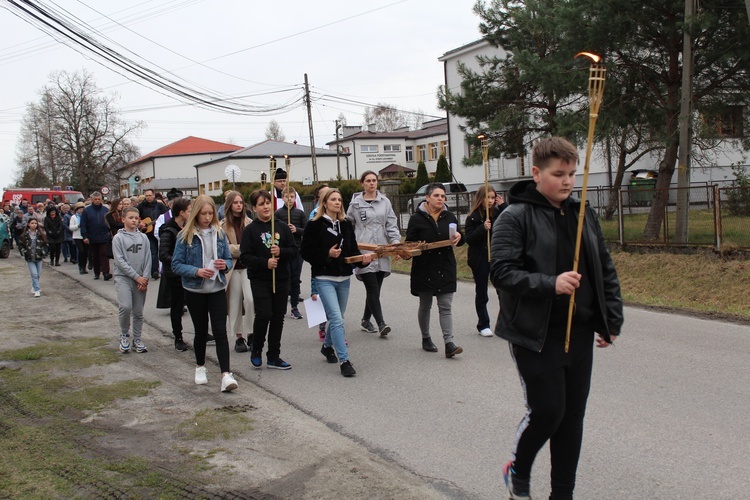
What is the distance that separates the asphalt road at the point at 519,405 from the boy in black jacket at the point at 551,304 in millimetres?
763

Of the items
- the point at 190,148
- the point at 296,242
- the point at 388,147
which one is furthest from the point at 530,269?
the point at 190,148

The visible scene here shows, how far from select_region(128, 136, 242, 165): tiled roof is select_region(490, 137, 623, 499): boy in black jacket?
99087mm

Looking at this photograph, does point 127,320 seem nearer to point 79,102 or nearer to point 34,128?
point 79,102

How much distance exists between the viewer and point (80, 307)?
41.2ft

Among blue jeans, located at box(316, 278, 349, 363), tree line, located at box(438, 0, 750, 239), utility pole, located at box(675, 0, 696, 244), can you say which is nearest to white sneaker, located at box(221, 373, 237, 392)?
blue jeans, located at box(316, 278, 349, 363)

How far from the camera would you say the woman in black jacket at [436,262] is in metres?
7.69

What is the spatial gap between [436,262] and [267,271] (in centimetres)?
189

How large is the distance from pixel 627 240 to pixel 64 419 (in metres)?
12.8

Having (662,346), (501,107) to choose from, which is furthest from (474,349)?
(501,107)

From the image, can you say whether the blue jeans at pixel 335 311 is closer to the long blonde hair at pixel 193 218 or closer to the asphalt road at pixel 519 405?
the asphalt road at pixel 519 405

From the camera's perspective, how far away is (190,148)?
102 meters

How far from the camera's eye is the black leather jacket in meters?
3.40

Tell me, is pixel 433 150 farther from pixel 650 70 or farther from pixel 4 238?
pixel 650 70

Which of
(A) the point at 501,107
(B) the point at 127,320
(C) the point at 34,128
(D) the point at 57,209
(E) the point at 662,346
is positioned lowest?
(E) the point at 662,346
